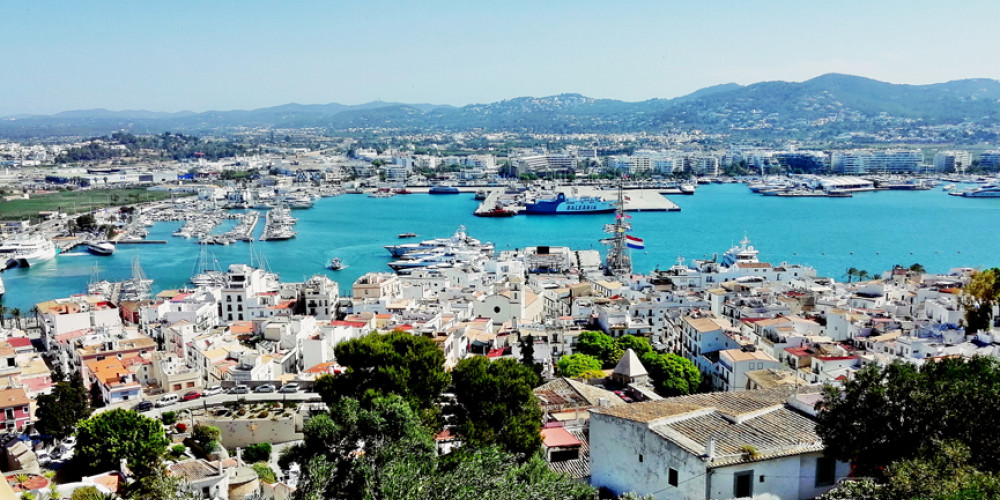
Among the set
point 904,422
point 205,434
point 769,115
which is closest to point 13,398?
point 205,434

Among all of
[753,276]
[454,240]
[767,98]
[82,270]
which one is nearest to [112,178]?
[82,270]

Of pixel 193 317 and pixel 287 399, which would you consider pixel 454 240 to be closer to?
pixel 193 317

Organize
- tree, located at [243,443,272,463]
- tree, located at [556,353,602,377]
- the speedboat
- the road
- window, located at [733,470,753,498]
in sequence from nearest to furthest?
window, located at [733,470,753,498] → tree, located at [243,443,272,463] → the road → tree, located at [556,353,602,377] → the speedboat

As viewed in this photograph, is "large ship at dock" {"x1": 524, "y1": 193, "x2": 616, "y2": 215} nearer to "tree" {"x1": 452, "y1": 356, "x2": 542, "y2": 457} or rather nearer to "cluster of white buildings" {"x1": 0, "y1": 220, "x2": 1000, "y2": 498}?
"cluster of white buildings" {"x1": 0, "y1": 220, "x2": 1000, "y2": 498}

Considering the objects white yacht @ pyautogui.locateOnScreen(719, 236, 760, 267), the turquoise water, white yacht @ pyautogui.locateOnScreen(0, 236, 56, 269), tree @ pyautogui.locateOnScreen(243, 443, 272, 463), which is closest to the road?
tree @ pyautogui.locateOnScreen(243, 443, 272, 463)

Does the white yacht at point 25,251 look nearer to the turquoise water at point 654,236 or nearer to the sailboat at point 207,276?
the turquoise water at point 654,236

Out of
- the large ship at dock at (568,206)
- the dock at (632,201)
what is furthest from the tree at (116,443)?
the large ship at dock at (568,206)

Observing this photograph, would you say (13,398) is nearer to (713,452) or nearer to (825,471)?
(713,452)

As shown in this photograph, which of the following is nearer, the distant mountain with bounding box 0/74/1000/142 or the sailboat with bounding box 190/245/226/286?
the sailboat with bounding box 190/245/226/286
